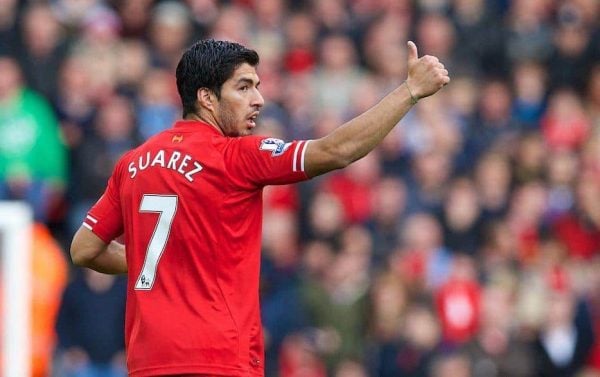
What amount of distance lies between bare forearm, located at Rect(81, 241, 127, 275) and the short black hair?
0.81 m

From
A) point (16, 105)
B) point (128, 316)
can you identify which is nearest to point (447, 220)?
point (16, 105)

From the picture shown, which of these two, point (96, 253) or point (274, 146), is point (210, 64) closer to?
point (274, 146)

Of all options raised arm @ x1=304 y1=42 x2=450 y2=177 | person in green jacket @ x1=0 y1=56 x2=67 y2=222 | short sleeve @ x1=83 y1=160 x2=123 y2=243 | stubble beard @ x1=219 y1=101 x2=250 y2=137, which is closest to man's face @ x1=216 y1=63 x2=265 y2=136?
stubble beard @ x1=219 y1=101 x2=250 y2=137

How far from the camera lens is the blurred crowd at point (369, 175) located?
11.9 m

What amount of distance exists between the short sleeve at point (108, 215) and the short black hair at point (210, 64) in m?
0.51

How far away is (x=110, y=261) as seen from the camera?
20.9ft

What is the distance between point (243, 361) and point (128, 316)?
523 mm

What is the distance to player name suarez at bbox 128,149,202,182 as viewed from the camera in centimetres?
581

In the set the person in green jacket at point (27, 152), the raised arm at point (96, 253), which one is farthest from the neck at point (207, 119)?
the person in green jacket at point (27, 152)

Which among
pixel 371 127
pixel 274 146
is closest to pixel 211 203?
pixel 274 146

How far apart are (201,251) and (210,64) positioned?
2.42 ft

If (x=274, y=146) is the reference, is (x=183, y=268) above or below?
below

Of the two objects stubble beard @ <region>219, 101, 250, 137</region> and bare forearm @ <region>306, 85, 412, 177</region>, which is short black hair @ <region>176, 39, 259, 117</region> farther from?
bare forearm @ <region>306, 85, 412, 177</region>

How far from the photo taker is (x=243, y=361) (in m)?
5.79
